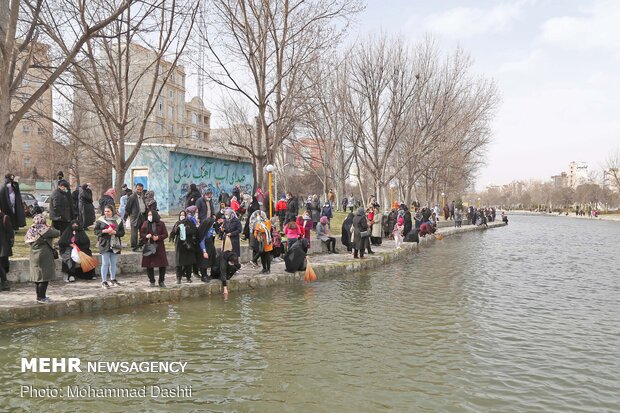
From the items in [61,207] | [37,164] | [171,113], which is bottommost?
[61,207]

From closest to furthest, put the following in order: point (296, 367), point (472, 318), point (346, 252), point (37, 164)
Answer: point (296, 367) < point (472, 318) < point (346, 252) < point (37, 164)

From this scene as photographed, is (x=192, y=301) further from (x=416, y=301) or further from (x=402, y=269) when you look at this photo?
(x=402, y=269)

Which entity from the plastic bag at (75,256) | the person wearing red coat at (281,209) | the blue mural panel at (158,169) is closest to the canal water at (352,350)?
the plastic bag at (75,256)

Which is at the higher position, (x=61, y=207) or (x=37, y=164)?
(x=37, y=164)

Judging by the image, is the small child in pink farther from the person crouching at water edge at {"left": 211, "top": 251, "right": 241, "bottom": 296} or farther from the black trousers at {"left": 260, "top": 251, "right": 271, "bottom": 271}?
the person crouching at water edge at {"left": 211, "top": 251, "right": 241, "bottom": 296}

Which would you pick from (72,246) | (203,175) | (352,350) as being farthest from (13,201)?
(203,175)

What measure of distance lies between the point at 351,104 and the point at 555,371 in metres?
24.0

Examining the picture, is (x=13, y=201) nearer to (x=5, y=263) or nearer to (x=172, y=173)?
(x=5, y=263)

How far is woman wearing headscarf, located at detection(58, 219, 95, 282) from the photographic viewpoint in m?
10.5

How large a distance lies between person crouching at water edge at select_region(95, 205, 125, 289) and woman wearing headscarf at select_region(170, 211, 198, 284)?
121 centimetres

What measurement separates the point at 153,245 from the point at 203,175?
16.8m

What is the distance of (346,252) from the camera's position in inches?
742

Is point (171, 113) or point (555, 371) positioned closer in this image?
point (555, 371)

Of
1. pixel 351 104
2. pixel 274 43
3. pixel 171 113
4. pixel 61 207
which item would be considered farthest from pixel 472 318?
pixel 171 113
